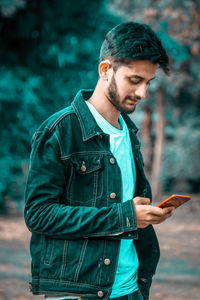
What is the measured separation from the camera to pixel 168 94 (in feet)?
47.6

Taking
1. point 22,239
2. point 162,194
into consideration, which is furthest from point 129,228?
point 162,194

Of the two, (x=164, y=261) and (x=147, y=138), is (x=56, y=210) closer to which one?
(x=164, y=261)

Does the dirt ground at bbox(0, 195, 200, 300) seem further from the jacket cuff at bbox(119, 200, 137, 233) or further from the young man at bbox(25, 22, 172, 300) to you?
the jacket cuff at bbox(119, 200, 137, 233)

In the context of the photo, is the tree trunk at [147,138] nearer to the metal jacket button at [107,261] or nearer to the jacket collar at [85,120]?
the jacket collar at [85,120]

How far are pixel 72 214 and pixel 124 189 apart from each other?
1.20 ft

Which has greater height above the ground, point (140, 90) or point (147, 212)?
point (140, 90)

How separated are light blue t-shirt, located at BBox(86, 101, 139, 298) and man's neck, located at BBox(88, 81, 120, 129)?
0.07 feet

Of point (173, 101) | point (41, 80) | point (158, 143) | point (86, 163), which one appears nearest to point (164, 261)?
point (41, 80)

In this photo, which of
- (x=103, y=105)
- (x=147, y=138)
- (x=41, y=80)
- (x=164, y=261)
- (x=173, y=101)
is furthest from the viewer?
(x=147, y=138)

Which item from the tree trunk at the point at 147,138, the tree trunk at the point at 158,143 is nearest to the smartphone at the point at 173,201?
the tree trunk at the point at 158,143

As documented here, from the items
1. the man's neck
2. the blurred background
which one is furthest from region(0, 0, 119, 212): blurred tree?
the man's neck

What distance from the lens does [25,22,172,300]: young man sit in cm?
186

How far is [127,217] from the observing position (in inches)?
73.9


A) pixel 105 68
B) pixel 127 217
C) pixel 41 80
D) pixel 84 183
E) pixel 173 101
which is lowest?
pixel 127 217
